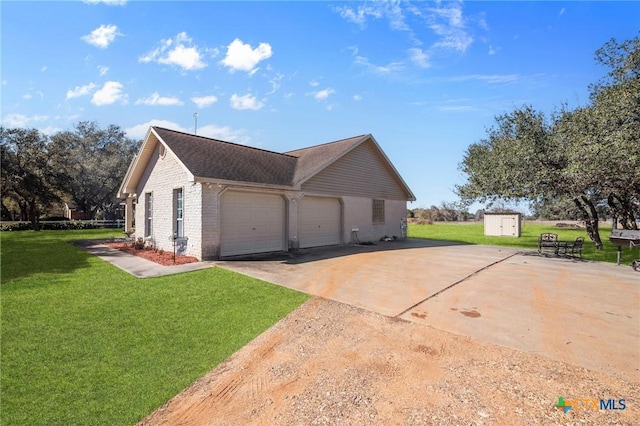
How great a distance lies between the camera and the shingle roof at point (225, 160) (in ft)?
39.6

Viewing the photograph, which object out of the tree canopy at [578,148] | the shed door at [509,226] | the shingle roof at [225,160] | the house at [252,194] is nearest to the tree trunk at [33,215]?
the house at [252,194]

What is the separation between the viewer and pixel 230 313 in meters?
6.23

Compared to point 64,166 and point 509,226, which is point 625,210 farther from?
point 64,166

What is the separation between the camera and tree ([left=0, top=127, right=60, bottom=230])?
88.2 ft

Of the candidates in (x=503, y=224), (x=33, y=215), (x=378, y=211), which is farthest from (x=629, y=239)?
(x=33, y=215)

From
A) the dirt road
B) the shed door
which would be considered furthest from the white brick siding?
the shed door

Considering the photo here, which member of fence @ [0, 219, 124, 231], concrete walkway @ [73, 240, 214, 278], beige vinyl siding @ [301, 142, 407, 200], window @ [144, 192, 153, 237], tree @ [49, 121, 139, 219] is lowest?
concrete walkway @ [73, 240, 214, 278]

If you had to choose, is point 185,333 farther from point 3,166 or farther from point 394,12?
point 3,166

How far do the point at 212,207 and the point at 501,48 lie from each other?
12696mm

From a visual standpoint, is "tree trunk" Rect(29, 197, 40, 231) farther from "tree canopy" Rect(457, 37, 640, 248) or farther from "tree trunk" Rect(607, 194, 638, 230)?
"tree trunk" Rect(607, 194, 638, 230)

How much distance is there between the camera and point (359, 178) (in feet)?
60.1

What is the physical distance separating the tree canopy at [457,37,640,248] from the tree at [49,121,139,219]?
3838cm

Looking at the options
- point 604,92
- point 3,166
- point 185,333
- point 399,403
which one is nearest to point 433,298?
A: point 399,403

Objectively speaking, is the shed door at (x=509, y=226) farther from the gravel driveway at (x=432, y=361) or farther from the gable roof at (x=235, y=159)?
the gravel driveway at (x=432, y=361)
